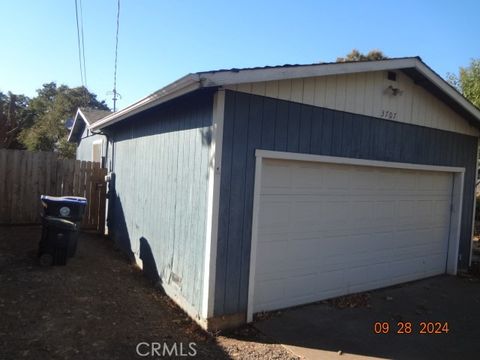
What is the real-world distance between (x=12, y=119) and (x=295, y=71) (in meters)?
23.1

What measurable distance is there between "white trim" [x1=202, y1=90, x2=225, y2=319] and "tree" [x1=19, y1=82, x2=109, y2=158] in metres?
21.3

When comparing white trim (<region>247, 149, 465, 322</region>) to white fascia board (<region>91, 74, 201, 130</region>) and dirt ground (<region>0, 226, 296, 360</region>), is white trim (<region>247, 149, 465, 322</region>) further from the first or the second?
white fascia board (<region>91, 74, 201, 130</region>)

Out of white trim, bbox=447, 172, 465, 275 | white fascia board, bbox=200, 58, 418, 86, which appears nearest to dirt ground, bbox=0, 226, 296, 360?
white fascia board, bbox=200, 58, 418, 86

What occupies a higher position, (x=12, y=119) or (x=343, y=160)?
(x=12, y=119)

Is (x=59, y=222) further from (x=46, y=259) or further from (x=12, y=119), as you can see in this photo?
(x=12, y=119)

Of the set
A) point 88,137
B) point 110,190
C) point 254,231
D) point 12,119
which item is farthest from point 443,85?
point 12,119

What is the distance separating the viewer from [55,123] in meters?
25.8

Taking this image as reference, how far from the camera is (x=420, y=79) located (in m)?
6.50

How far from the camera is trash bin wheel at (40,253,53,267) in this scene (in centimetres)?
623

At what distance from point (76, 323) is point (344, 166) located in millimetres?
4144

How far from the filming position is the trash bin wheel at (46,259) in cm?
623

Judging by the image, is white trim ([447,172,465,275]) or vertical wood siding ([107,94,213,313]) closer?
vertical wood siding ([107,94,213,313])

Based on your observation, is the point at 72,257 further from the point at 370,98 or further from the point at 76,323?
the point at 370,98

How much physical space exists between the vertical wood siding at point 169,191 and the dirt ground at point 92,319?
1.32 ft
